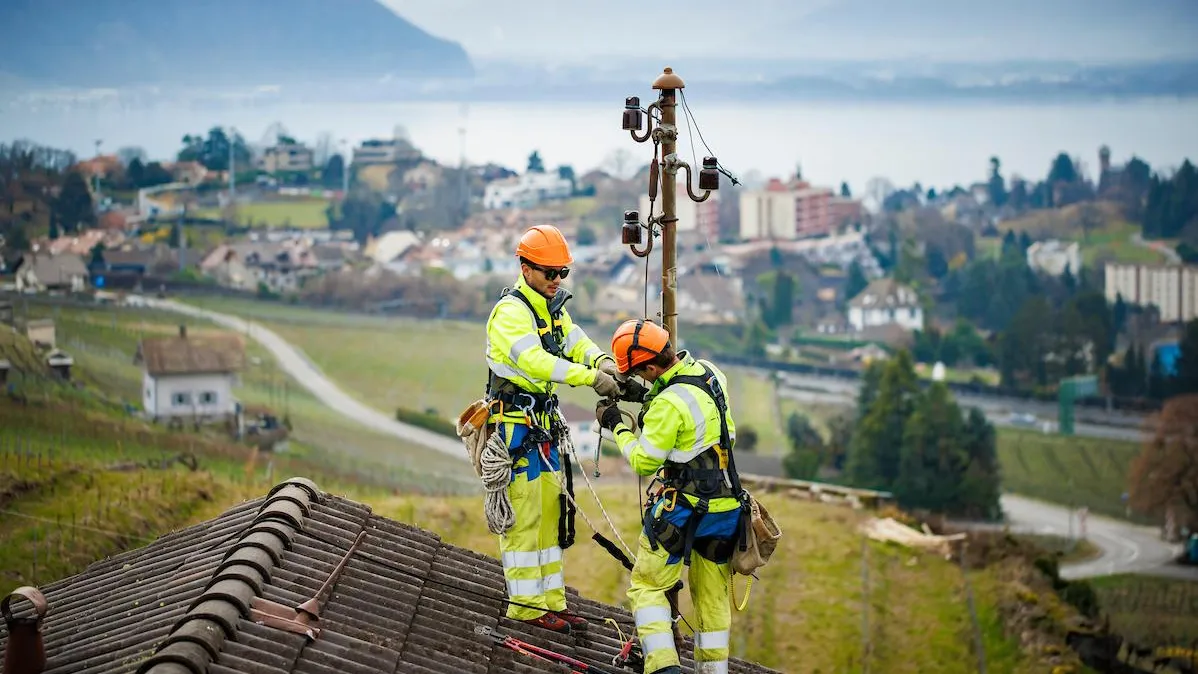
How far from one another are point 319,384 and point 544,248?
220ft

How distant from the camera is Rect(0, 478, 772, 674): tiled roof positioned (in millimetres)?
10141

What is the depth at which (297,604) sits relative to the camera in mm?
10875

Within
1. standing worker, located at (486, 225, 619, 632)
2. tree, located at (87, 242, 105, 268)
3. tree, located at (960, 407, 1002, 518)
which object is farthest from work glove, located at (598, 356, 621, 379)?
tree, located at (87, 242, 105, 268)

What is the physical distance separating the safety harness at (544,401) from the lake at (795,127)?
97545 mm

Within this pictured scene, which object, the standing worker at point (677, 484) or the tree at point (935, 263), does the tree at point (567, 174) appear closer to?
the tree at point (935, 263)

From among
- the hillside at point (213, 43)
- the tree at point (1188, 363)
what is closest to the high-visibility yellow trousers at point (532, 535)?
the tree at point (1188, 363)

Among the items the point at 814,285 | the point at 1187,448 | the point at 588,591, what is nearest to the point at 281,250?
the point at 814,285

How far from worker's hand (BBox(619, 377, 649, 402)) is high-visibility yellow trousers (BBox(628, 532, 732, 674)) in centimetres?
111

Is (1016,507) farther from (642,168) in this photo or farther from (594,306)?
(642,168)

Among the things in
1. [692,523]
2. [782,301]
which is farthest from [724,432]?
[782,301]

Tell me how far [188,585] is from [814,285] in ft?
349

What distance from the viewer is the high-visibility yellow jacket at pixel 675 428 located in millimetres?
10781

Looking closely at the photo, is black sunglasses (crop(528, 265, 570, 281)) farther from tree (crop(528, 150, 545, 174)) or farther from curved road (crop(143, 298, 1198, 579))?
tree (crop(528, 150, 545, 174))

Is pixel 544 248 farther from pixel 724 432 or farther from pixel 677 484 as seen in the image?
pixel 677 484
